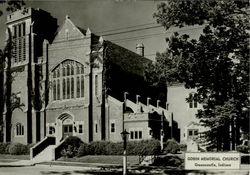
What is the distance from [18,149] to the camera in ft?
143

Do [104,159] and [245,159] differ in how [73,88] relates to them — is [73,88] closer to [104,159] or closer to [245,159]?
[104,159]

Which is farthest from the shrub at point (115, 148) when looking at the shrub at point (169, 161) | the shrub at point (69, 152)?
the shrub at point (169, 161)

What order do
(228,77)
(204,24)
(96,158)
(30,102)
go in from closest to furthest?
(228,77), (204,24), (96,158), (30,102)

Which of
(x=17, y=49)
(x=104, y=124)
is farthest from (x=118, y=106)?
(x=17, y=49)

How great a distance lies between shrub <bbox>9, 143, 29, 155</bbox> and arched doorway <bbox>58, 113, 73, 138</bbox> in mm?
4607

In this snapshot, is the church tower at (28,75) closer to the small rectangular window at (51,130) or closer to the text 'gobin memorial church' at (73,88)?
the text 'gobin memorial church' at (73,88)

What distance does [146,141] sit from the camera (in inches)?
1449

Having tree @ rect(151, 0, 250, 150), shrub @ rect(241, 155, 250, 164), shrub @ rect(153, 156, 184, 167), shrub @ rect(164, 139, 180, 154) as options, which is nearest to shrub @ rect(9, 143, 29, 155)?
shrub @ rect(164, 139, 180, 154)

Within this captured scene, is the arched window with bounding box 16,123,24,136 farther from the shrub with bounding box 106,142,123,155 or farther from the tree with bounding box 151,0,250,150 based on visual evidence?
the tree with bounding box 151,0,250,150

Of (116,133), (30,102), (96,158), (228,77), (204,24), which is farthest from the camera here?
(30,102)

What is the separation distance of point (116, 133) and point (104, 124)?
1.82 metres

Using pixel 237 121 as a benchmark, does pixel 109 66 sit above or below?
above

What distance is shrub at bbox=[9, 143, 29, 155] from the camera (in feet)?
143

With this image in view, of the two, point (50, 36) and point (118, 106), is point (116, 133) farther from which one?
point (50, 36)
